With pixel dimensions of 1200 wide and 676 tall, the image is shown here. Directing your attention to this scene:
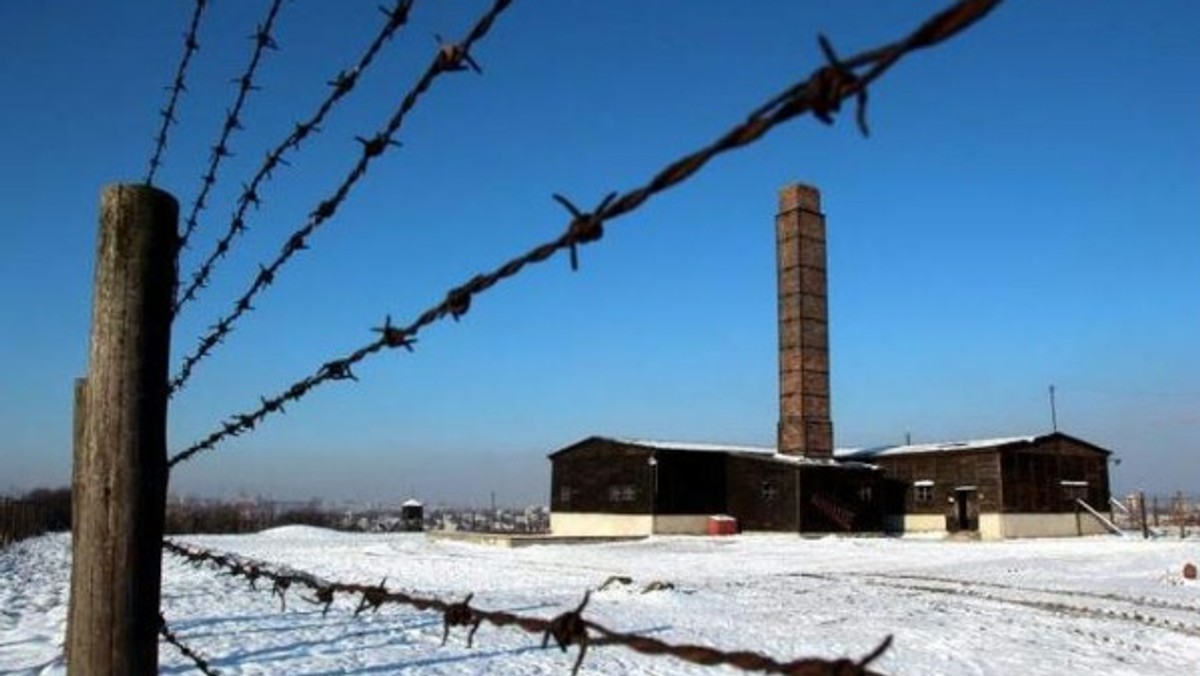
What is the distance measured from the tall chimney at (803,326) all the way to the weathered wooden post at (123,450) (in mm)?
44457

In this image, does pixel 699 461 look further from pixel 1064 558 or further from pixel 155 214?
pixel 155 214

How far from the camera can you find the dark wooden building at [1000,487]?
144ft

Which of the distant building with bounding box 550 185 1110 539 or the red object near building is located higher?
the distant building with bounding box 550 185 1110 539

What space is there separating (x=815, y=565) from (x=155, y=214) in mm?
27595

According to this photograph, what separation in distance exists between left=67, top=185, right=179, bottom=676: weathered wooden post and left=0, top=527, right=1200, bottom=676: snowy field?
8.09m

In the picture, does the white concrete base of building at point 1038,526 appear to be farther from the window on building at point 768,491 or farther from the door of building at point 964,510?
the window on building at point 768,491

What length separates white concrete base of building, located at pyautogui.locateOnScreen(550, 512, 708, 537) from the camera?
4478 centimetres

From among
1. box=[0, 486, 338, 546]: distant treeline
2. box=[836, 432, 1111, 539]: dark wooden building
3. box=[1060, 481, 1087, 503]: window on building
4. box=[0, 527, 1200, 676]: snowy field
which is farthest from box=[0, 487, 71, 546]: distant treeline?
box=[1060, 481, 1087, 503]: window on building

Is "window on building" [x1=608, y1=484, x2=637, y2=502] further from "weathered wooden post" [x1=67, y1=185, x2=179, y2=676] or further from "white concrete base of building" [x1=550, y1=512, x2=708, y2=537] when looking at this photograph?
"weathered wooden post" [x1=67, y1=185, x2=179, y2=676]

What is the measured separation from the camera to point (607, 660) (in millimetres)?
11750

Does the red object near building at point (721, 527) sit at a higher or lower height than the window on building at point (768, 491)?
lower

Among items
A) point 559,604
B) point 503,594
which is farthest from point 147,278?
point 503,594

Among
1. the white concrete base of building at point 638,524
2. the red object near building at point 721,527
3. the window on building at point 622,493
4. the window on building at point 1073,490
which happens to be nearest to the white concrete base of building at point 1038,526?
the window on building at point 1073,490

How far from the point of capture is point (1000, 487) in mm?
43656
